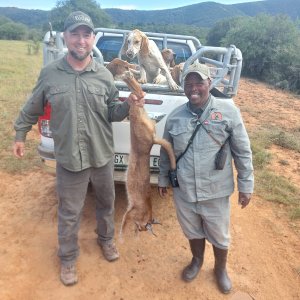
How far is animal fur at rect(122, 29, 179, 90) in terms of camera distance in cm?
386

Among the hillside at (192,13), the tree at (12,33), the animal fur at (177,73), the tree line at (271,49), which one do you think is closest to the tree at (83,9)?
the tree at (12,33)

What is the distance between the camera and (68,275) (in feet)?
9.95

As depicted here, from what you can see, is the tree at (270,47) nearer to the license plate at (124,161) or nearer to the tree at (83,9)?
the license plate at (124,161)

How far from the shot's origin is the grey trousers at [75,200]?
284cm

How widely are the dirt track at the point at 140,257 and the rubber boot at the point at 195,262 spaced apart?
78mm

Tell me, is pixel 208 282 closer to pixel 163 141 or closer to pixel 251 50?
pixel 163 141

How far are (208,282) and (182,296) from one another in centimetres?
30

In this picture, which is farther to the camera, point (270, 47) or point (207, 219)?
point (270, 47)

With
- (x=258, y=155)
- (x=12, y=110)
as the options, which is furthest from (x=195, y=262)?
(x=12, y=110)

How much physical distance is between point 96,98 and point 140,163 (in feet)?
1.95

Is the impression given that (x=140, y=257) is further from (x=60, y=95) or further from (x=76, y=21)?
(x=76, y=21)

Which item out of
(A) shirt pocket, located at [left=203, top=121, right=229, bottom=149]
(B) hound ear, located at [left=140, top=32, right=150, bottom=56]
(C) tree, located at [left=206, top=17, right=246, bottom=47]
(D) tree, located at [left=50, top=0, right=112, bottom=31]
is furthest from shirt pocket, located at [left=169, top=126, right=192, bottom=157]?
(D) tree, located at [left=50, top=0, right=112, bottom=31]

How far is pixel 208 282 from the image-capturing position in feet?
10.2

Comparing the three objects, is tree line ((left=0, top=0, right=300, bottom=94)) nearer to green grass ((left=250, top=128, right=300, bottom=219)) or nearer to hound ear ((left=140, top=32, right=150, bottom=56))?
green grass ((left=250, top=128, right=300, bottom=219))
